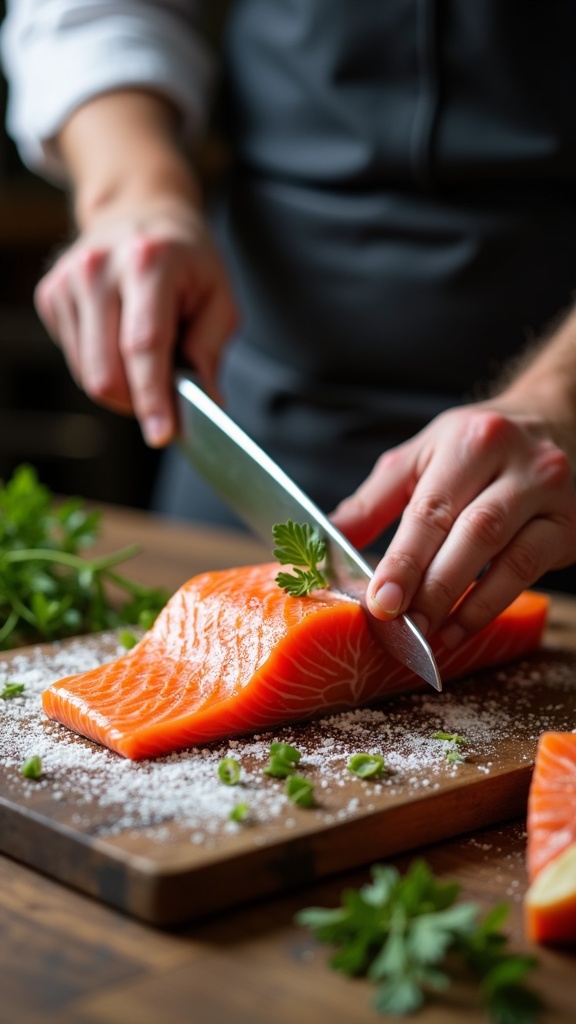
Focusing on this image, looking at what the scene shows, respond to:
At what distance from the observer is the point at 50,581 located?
2.31 m

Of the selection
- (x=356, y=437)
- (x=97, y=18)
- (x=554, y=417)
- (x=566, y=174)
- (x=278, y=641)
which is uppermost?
(x=97, y=18)

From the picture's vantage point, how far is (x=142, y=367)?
96.0 inches

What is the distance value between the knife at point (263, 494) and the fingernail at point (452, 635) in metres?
0.10

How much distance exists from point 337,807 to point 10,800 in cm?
40

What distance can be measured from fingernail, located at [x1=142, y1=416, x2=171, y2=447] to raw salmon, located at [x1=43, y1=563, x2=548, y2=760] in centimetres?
63

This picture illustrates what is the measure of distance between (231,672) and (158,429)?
2.96 ft

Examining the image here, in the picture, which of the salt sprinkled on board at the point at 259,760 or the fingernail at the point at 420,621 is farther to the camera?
the fingernail at the point at 420,621

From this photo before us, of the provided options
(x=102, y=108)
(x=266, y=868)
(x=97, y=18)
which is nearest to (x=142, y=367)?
(x=102, y=108)

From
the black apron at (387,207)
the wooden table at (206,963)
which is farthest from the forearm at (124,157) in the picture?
the wooden table at (206,963)

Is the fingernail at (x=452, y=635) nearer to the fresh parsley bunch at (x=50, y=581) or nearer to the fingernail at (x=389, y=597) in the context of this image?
the fingernail at (x=389, y=597)

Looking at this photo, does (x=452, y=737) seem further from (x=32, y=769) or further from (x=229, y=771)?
(x=32, y=769)

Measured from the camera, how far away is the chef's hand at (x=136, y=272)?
2.46 m

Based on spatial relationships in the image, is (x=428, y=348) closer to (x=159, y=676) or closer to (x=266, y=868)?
(x=159, y=676)

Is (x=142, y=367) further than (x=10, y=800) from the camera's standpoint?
Yes
